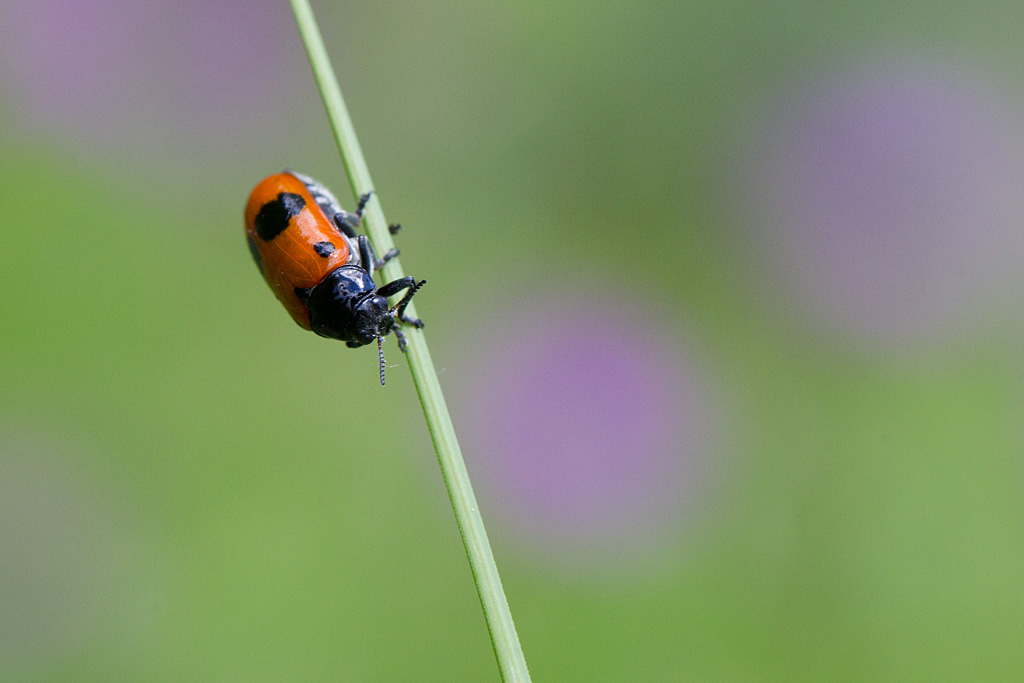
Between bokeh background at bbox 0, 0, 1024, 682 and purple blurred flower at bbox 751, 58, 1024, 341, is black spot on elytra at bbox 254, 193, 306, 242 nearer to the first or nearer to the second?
bokeh background at bbox 0, 0, 1024, 682

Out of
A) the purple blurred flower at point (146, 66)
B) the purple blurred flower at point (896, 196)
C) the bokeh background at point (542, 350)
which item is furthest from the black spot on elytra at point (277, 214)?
the purple blurred flower at point (896, 196)

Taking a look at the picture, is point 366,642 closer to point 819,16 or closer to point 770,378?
point 770,378

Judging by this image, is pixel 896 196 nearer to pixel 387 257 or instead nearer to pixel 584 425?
pixel 584 425

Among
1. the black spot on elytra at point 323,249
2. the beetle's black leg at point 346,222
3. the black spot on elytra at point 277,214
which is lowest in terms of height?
the black spot on elytra at point 323,249

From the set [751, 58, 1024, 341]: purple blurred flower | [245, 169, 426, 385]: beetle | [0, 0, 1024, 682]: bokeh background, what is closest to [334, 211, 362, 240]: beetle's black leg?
[245, 169, 426, 385]: beetle

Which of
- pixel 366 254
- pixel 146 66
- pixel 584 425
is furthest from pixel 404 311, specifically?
pixel 146 66

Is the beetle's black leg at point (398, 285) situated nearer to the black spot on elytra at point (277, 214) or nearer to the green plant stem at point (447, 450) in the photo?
the green plant stem at point (447, 450)
